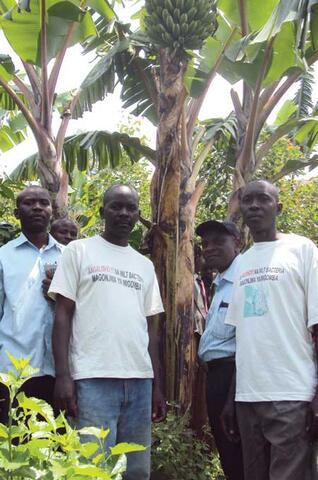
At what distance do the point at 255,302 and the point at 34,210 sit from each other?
1.16m

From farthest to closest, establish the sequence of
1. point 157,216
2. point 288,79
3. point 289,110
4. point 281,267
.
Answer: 1. point 289,110
2. point 288,79
3. point 157,216
4. point 281,267

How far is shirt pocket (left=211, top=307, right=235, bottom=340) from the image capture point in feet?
10.1

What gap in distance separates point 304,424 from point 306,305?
0.51 metres

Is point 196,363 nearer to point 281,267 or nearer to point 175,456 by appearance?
point 175,456

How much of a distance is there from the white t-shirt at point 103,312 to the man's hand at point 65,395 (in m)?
0.06

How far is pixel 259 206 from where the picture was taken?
274 cm

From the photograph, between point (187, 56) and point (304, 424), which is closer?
point (304, 424)

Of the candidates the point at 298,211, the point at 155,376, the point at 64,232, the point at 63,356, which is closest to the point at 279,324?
the point at 155,376

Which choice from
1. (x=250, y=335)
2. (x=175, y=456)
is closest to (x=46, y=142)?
(x=175, y=456)

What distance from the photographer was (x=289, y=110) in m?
7.72

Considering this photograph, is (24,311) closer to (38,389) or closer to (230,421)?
(38,389)

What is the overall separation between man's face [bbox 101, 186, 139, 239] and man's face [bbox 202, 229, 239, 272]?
71 cm

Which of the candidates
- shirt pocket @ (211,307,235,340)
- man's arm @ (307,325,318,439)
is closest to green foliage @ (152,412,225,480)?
shirt pocket @ (211,307,235,340)

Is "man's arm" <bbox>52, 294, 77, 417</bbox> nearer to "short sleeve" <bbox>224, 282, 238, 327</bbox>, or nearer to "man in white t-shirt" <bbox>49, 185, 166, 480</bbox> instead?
"man in white t-shirt" <bbox>49, 185, 166, 480</bbox>
